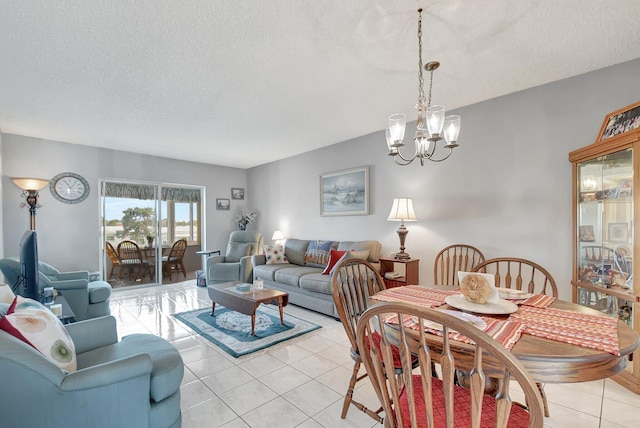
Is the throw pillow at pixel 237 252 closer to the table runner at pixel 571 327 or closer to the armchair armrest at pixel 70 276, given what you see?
the armchair armrest at pixel 70 276

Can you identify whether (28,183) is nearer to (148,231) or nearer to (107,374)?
(148,231)

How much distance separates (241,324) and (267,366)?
1018 mm

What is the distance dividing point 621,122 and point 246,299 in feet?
11.9

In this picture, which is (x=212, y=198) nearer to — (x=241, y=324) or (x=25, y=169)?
(x=25, y=169)

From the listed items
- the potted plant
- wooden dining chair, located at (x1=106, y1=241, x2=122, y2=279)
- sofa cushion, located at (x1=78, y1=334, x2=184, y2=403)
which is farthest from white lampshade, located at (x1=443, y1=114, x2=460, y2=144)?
wooden dining chair, located at (x1=106, y1=241, x2=122, y2=279)

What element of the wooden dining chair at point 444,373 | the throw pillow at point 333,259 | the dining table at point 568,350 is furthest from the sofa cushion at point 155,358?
the throw pillow at point 333,259

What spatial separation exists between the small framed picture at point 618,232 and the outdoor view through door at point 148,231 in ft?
20.9

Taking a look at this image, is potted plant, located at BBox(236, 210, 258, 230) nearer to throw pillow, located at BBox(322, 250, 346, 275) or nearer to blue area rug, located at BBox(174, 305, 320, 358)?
blue area rug, located at BBox(174, 305, 320, 358)

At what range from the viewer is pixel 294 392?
80.6 inches

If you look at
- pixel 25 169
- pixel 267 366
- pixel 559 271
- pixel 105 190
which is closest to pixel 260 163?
pixel 105 190

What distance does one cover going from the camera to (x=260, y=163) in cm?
634

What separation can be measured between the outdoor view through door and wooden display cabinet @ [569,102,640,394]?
6196 mm

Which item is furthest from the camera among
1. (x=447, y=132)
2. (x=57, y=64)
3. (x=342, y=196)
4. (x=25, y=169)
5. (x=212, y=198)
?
(x=212, y=198)

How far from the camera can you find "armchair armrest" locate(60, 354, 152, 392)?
1.21 meters
